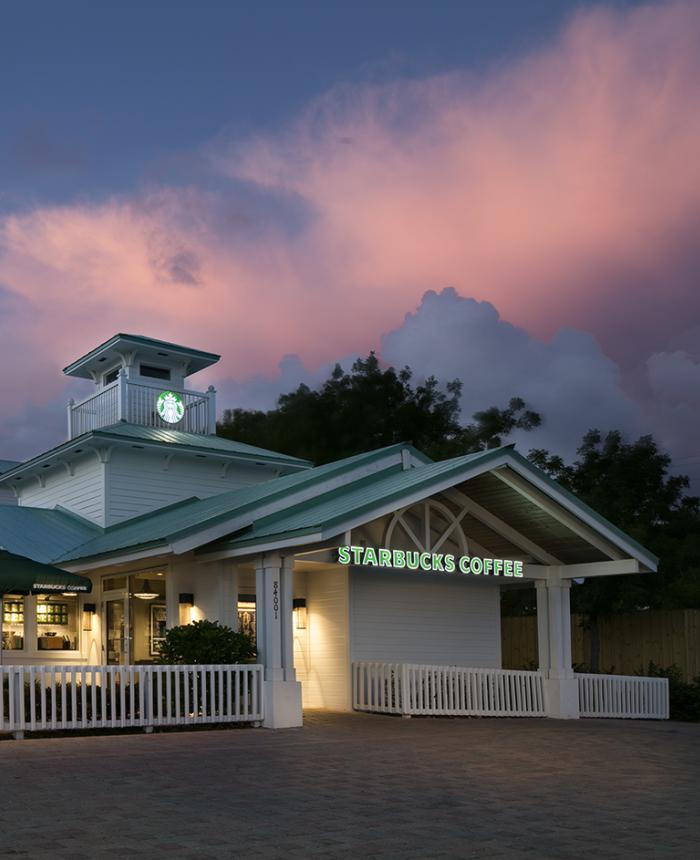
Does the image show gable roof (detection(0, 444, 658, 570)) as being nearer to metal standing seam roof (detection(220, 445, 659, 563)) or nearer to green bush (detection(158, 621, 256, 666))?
metal standing seam roof (detection(220, 445, 659, 563))

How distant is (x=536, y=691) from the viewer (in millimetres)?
20234

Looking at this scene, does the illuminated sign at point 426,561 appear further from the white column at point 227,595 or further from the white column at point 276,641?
the white column at point 227,595

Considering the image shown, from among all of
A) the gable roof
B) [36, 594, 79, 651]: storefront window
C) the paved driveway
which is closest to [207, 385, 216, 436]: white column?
the gable roof

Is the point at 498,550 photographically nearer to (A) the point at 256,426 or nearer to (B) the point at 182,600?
(B) the point at 182,600

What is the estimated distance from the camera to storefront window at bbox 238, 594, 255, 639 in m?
21.1

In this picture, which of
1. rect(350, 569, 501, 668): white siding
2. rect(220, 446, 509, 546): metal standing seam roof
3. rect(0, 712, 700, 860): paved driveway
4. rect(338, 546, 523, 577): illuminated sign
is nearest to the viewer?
rect(0, 712, 700, 860): paved driveway

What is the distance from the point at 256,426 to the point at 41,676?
41939mm

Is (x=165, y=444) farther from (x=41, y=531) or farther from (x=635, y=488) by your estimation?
(x=635, y=488)

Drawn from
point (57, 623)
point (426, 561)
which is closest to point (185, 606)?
point (57, 623)

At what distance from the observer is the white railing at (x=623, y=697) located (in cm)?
2088

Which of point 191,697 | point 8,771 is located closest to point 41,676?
point 191,697

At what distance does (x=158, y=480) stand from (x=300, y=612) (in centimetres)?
542

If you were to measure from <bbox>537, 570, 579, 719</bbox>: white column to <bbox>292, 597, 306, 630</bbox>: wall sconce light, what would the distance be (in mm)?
4683

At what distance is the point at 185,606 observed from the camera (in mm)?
20438
